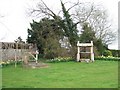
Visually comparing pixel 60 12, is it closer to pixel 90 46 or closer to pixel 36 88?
pixel 90 46

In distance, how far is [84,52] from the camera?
69.6 feet

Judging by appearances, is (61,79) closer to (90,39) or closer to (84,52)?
(84,52)

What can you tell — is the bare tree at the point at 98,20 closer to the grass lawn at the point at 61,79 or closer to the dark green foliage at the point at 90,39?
the dark green foliage at the point at 90,39

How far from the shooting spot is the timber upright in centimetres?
2063

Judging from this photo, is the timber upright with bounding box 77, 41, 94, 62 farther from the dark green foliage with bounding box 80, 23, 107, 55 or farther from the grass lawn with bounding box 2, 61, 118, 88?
the grass lawn with bounding box 2, 61, 118, 88

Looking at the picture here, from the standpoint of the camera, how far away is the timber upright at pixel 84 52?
20.6 m

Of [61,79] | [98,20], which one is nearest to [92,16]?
[98,20]

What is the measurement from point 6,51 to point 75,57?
18.1 feet

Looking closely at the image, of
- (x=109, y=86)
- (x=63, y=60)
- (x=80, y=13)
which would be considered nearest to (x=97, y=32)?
(x=80, y=13)

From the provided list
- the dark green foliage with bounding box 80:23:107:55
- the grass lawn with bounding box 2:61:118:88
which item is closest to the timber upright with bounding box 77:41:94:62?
the dark green foliage with bounding box 80:23:107:55

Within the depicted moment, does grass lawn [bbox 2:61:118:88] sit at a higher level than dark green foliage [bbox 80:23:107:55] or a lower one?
lower

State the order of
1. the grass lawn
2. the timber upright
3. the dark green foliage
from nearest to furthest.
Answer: the grass lawn, the timber upright, the dark green foliage

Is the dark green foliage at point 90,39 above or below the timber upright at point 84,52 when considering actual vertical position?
above

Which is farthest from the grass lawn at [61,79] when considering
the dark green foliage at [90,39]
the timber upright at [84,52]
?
the dark green foliage at [90,39]
